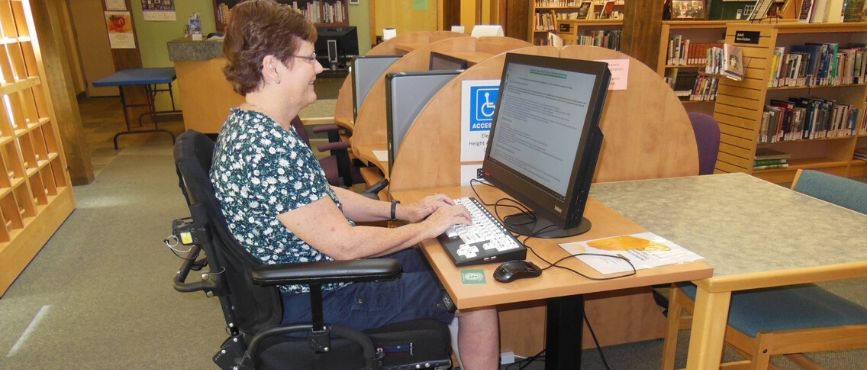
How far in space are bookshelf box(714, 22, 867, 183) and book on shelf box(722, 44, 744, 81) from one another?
0.21 feet

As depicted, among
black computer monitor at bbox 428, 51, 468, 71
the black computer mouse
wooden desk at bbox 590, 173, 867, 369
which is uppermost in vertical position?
black computer monitor at bbox 428, 51, 468, 71

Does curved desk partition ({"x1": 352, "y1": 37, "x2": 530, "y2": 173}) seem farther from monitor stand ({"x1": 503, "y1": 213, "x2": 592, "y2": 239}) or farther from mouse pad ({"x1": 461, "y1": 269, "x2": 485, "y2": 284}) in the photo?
mouse pad ({"x1": 461, "y1": 269, "x2": 485, "y2": 284})

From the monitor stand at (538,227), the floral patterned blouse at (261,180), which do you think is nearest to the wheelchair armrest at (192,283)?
the floral patterned blouse at (261,180)

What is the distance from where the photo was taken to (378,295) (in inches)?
55.9

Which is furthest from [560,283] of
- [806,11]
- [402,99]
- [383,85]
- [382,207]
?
[806,11]

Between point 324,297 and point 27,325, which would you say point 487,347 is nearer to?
point 324,297

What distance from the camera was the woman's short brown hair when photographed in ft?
4.35

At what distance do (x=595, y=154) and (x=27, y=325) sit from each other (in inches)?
101

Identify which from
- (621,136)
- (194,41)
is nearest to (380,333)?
(621,136)

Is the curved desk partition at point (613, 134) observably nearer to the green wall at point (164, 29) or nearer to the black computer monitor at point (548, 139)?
the black computer monitor at point (548, 139)

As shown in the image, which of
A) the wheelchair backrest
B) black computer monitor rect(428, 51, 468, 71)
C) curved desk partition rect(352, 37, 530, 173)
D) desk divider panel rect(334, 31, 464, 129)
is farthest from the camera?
desk divider panel rect(334, 31, 464, 129)

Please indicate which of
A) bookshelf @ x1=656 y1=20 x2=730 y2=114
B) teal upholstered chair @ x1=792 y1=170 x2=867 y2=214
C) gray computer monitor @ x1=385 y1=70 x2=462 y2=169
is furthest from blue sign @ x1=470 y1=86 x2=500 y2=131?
bookshelf @ x1=656 y1=20 x2=730 y2=114

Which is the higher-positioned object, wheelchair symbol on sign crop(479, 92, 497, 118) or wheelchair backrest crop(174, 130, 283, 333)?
wheelchair symbol on sign crop(479, 92, 497, 118)

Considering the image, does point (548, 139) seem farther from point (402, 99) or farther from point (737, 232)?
point (402, 99)
